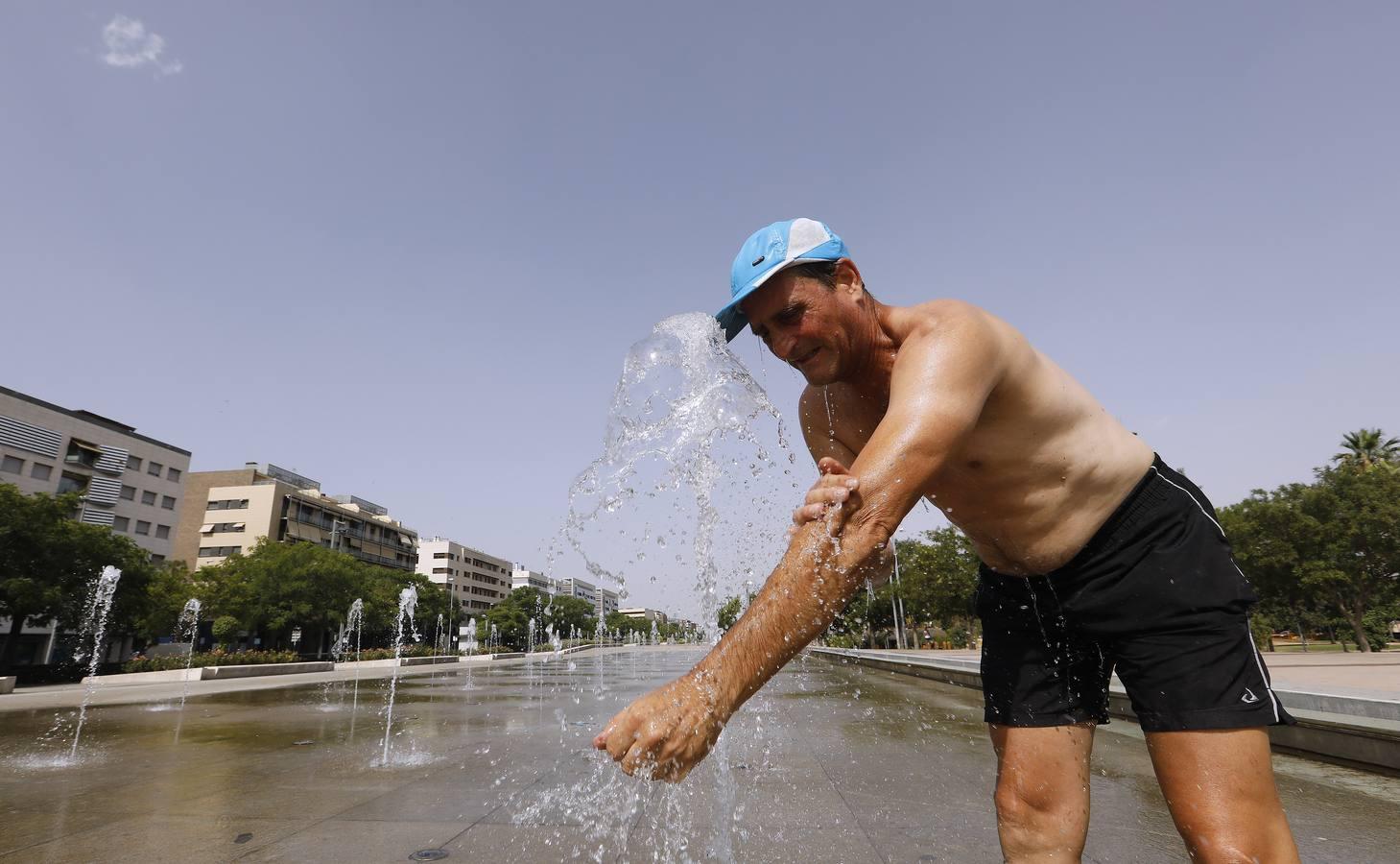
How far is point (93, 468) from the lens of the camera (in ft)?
149

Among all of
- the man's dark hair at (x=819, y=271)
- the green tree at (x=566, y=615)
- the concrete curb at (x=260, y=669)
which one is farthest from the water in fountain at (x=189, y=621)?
the green tree at (x=566, y=615)

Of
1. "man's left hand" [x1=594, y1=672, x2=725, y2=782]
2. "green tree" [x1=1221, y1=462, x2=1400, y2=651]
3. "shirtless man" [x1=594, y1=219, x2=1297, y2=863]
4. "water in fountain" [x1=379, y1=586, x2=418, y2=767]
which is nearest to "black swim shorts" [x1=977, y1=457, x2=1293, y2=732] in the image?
"shirtless man" [x1=594, y1=219, x2=1297, y2=863]

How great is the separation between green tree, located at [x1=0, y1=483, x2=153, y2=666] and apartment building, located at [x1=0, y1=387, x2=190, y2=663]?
1467 cm

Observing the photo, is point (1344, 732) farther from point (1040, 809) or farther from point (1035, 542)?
point (1035, 542)

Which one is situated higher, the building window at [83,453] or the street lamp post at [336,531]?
the building window at [83,453]

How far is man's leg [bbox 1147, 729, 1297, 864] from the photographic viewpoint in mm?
1411

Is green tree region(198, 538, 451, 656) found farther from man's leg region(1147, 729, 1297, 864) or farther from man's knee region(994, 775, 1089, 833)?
man's leg region(1147, 729, 1297, 864)

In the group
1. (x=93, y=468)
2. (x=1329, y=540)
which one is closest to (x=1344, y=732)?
(x=1329, y=540)

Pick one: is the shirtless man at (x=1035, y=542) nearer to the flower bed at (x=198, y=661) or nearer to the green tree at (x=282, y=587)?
the flower bed at (x=198, y=661)

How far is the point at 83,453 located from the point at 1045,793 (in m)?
59.5

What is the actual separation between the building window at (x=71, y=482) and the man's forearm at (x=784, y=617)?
2234 inches

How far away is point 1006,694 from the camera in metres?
1.90

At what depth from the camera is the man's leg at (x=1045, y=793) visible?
5.73 ft

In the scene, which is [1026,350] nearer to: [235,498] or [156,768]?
[156,768]
